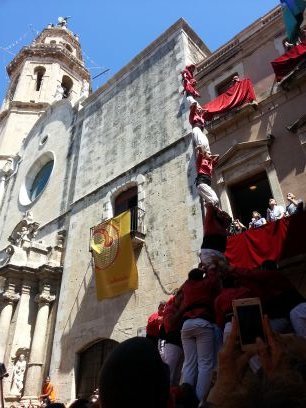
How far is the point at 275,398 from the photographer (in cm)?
109

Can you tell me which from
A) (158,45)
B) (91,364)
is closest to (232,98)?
(158,45)

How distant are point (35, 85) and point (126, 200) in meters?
18.1

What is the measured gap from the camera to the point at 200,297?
5332 mm

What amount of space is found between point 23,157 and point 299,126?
1658 cm

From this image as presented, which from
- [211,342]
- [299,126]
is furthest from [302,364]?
[299,126]

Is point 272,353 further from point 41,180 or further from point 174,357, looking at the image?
point 41,180

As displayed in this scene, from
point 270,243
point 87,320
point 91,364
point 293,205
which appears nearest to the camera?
point 270,243

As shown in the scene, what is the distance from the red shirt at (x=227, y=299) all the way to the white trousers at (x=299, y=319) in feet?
1.63

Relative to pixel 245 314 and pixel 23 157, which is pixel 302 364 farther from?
pixel 23 157

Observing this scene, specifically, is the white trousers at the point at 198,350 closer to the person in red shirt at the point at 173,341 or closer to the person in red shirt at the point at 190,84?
the person in red shirt at the point at 173,341

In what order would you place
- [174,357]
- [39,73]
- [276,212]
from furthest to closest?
[39,73]
[276,212]
[174,357]

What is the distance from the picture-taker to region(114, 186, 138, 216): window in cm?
1324

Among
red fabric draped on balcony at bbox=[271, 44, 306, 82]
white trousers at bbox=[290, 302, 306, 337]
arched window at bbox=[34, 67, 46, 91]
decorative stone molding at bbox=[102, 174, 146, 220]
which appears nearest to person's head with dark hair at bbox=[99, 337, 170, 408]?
white trousers at bbox=[290, 302, 306, 337]

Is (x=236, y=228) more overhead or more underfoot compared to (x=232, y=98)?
more underfoot
